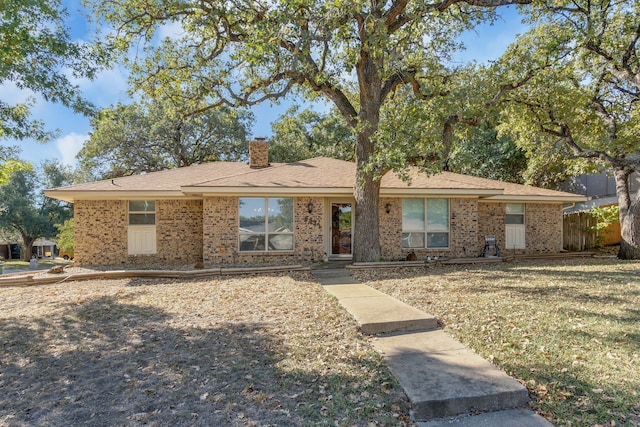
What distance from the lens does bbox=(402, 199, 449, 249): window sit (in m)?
12.6

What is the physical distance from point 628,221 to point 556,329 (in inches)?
444

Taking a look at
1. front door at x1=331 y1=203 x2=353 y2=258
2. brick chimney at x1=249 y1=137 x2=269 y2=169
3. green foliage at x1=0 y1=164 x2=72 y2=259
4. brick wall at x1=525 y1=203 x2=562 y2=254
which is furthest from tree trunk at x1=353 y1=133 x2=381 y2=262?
green foliage at x1=0 y1=164 x2=72 y2=259

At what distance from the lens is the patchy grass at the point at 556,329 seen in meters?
3.13

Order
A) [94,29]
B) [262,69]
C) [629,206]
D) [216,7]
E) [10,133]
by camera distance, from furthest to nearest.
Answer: [629,206]
[262,69]
[94,29]
[216,7]
[10,133]

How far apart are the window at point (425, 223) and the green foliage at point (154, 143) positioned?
A: 15403 millimetres

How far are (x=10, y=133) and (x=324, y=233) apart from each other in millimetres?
8340

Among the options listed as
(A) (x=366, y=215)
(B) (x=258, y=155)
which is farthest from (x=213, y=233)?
(A) (x=366, y=215)

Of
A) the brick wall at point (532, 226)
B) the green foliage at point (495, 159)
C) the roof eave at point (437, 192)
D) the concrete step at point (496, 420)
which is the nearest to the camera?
the concrete step at point (496, 420)

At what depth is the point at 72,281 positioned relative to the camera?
9.36 m

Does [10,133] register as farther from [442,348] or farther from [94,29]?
[442,348]

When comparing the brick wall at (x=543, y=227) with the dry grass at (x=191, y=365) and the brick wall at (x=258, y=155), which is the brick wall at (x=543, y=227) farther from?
the dry grass at (x=191, y=365)

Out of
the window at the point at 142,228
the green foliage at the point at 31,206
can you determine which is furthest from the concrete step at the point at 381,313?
the green foliage at the point at 31,206

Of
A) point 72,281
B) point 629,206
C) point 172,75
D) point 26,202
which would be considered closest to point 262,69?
point 172,75

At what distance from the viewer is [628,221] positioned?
1285 centimetres
